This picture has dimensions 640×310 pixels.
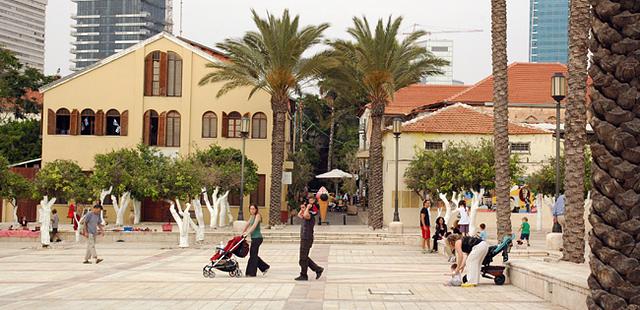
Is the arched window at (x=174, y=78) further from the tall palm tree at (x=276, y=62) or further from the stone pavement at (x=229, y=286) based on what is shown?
the stone pavement at (x=229, y=286)

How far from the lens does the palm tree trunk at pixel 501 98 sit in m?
23.1

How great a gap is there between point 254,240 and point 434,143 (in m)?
26.4

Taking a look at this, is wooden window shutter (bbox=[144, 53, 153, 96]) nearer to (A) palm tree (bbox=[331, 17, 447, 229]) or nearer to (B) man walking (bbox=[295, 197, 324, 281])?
(A) palm tree (bbox=[331, 17, 447, 229])

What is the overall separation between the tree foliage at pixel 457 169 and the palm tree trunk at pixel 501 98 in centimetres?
1304

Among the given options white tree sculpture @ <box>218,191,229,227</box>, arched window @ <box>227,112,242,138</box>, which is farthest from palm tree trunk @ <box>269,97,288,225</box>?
arched window @ <box>227,112,242,138</box>

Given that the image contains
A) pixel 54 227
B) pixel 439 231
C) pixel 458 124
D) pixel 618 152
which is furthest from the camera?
pixel 458 124

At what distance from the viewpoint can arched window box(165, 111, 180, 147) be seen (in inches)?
1735

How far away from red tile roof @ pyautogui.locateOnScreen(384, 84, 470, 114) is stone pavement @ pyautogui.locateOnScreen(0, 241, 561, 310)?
41877 mm

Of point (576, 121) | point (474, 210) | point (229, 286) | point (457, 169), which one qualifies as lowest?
point (229, 286)

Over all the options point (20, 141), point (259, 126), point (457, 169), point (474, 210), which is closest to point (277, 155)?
point (259, 126)

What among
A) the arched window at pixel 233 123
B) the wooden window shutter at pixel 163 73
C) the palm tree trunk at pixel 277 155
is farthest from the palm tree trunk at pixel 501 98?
the wooden window shutter at pixel 163 73

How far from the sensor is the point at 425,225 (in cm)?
2662

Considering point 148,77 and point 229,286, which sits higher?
point 148,77

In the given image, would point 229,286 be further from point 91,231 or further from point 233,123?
point 233,123
